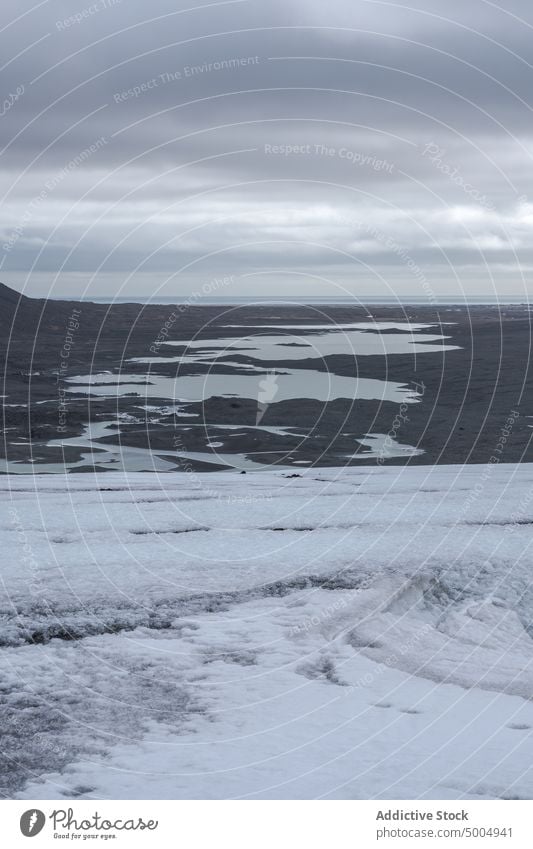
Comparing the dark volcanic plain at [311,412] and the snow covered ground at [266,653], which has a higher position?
the dark volcanic plain at [311,412]

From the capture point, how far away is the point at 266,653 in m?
8.16

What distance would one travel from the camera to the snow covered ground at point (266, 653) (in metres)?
6.26

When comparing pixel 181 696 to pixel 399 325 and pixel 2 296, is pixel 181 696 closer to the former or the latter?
pixel 2 296

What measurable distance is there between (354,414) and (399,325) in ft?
246

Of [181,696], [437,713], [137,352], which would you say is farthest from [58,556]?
[137,352]

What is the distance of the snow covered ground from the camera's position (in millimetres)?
6262
